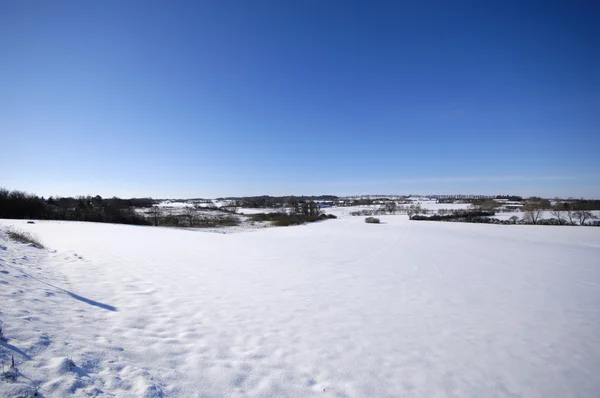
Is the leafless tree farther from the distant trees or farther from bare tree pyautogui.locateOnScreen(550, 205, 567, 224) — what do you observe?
the distant trees

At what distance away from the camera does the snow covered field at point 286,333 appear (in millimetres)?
3047

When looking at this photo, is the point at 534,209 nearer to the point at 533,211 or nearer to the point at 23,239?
the point at 533,211

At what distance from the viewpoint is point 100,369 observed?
9.19 ft

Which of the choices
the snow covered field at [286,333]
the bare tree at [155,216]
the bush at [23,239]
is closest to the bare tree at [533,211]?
the snow covered field at [286,333]

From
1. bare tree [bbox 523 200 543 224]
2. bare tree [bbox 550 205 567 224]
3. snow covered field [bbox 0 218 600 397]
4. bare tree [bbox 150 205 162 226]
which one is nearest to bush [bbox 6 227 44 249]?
snow covered field [bbox 0 218 600 397]

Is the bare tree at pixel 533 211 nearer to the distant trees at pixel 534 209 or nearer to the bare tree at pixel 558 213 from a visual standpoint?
the distant trees at pixel 534 209

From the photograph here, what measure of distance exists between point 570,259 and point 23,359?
71.9 feet

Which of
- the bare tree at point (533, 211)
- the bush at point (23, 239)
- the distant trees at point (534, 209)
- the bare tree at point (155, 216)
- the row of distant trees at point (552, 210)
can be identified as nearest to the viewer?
the bush at point (23, 239)

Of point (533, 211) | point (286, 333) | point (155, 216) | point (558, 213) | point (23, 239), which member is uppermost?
point (23, 239)

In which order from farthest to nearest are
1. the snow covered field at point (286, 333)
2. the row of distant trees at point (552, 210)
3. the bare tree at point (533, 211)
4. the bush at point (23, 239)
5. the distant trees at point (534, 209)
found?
the distant trees at point (534, 209)
the bare tree at point (533, 211)
the row of distant trees at point (552, 210)
the bush at point (23, 239)
the snow covered field at point (286, 333)

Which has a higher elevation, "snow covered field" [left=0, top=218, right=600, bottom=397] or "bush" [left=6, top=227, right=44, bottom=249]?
"bush" [left=6, top=227, right=44, bottom=249]

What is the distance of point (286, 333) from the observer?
4746 mm

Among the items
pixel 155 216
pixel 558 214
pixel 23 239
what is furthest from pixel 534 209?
pixel 155 216

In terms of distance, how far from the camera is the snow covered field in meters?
3.05
